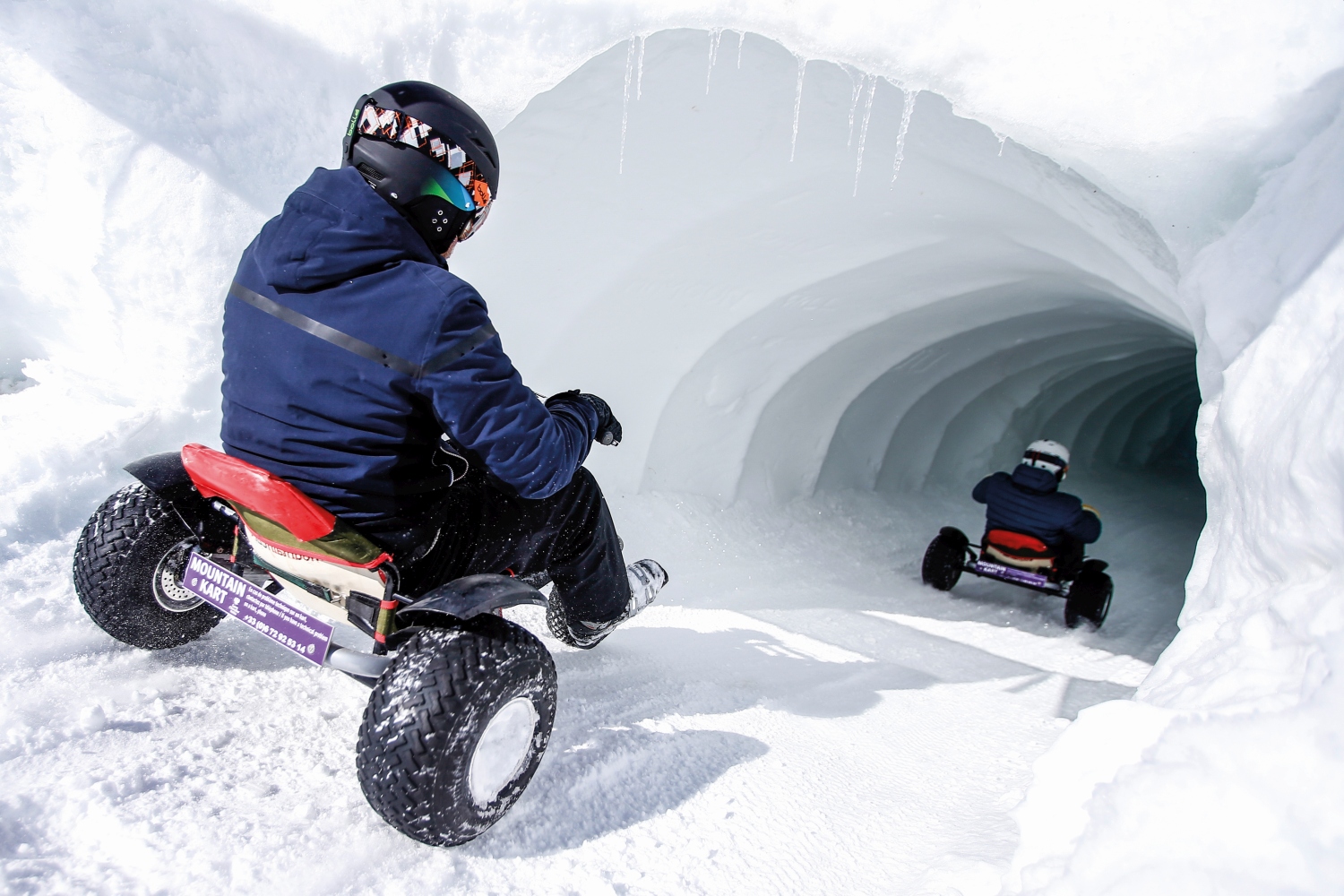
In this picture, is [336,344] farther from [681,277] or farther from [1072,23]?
[681,277]

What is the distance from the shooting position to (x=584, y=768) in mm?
2105

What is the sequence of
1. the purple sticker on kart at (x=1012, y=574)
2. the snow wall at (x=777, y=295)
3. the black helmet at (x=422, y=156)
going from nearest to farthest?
the snow wall at (x=777, y=295), the black helmet at (x=422, y=156), the purple sticker on kart at (x=1012, y=574)

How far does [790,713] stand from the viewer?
9.00 feet

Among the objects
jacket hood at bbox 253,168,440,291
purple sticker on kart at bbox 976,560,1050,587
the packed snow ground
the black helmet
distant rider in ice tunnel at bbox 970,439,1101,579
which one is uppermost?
the black helmet

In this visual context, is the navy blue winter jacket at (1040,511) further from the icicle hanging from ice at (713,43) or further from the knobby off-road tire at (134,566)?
the knobby off-road tire at (134,566)

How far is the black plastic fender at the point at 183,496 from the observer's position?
6.84ft

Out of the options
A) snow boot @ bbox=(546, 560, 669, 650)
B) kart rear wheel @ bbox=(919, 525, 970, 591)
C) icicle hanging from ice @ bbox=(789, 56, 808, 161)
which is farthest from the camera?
kart rear wheel @ bbox=(919, 525, 970, 591)

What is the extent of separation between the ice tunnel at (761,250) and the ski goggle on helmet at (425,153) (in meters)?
1.74

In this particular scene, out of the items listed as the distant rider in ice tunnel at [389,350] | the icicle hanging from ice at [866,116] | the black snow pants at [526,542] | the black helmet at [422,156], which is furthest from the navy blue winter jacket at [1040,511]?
the black helmet at [422,156]

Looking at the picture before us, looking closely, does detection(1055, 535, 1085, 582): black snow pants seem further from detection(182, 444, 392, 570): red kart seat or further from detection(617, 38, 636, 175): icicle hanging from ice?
detection(182, 444, 392, 570): red kart seat

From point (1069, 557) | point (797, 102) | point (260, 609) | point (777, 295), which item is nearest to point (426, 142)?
point (260, 609)

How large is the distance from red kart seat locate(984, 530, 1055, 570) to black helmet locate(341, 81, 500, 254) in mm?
4292

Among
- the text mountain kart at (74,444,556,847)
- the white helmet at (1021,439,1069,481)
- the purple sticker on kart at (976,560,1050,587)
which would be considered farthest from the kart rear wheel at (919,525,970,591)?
the text mountain kart at (74,444,556,847)

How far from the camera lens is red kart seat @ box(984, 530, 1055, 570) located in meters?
4.99
